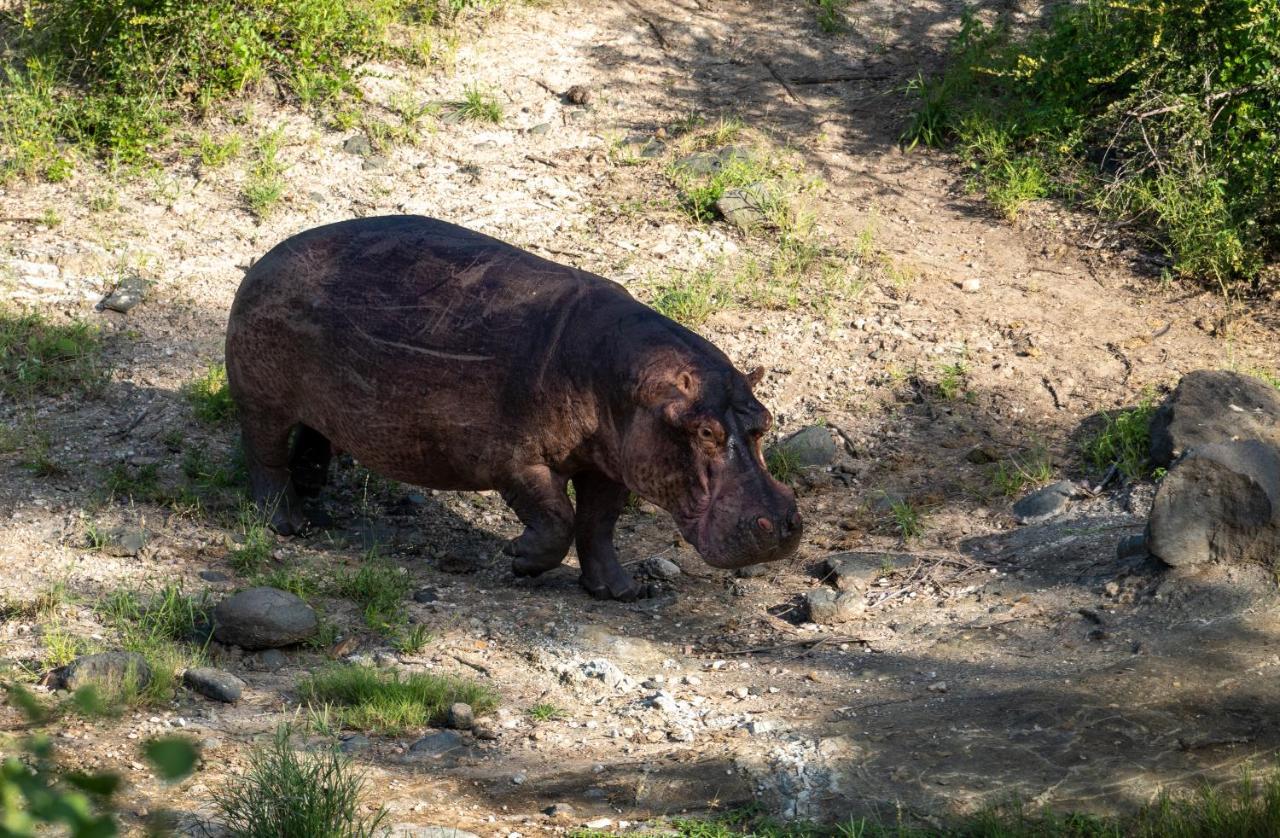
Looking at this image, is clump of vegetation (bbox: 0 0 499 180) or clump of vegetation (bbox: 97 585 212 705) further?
clump of vegetation (bbox: 0 0 499 180)

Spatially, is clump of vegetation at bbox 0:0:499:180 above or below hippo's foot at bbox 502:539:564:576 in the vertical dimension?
above

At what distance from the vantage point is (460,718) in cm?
532

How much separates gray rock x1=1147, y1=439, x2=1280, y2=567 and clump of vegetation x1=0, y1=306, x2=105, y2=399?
19.5 ft

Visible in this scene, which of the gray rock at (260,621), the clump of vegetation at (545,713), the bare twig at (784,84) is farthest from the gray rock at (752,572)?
the bare twig at (784,84)

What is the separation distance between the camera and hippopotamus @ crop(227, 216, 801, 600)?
6000 mm

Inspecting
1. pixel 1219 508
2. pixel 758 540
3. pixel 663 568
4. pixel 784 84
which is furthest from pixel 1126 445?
pixel 784 84

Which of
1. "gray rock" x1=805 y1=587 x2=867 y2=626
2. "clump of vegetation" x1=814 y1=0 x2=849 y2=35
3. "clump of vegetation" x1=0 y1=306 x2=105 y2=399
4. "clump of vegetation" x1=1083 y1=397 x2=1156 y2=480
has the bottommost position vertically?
"clump of vegetation" x1=0 y1=306 x2=105 y2=399

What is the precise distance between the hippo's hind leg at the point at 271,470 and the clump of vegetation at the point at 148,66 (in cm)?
371

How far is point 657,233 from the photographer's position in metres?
10.1

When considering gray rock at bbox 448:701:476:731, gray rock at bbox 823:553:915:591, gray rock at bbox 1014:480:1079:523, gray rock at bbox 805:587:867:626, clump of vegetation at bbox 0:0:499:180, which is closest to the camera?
gray rock at bbox 448:701:476:731

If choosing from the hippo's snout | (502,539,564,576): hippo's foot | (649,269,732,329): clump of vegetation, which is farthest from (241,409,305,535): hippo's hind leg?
(649,269,732,329): clump of vegetation

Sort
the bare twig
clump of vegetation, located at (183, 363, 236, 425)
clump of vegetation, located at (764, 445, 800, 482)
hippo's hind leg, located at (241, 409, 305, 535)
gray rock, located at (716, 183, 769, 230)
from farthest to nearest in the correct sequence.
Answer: the bare twig, gray rock, located at (716, 183, 769, 230), clump of vegetation, located at (183, 363, 236, 425), clump of vegetation, located at (764, 445, 800, 482), hippo's hind leg, located at (241, 409, 305, 535)

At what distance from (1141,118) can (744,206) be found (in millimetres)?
2753

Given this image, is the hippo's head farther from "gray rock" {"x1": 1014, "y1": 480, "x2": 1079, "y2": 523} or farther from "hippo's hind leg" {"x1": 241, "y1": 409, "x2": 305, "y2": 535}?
"hippo's hind leg" {"x1": 241, "y1": 409, "x2": 305, "y2": 535}
